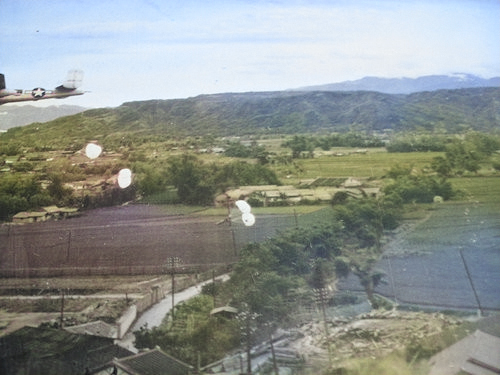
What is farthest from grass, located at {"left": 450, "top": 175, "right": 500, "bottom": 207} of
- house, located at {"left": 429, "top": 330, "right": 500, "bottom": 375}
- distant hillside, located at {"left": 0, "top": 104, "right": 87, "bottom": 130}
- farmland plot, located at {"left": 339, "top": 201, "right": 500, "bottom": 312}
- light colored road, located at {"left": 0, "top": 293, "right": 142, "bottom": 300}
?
distant hillside, located at {"left": 0, "top": 104, "right": 87, "bottom": 130}

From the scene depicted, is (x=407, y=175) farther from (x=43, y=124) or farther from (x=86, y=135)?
(x=43, y=124)

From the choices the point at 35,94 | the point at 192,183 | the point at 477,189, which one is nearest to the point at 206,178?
the point at 192,183

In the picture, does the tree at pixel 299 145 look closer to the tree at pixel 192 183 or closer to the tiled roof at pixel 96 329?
the tree at pixel 192 183

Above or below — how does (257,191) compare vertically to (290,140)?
below

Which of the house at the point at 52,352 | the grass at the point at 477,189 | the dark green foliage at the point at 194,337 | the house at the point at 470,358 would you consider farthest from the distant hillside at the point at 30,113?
the house at the point at 470,358

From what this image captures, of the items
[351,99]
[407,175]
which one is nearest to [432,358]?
[407,175]

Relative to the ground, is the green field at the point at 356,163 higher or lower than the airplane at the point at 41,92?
lower

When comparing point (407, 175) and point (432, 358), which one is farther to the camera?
point (407, 175)
